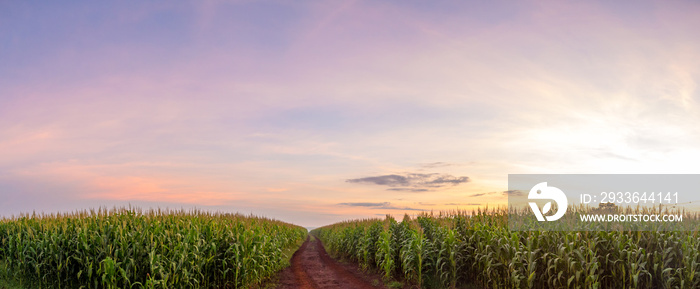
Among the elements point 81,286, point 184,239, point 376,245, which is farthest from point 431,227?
point 81,286

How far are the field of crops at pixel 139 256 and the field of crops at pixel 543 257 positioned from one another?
744 centimetres

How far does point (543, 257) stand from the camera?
12.2 metres

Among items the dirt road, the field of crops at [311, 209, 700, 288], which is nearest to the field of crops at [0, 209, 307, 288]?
the dirt road

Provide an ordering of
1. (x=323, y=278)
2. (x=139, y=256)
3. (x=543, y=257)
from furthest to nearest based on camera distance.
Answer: (x=323, y=278) → (x=139, y=256) → (x=543, y=257)

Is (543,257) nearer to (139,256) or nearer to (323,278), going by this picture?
(323,278)

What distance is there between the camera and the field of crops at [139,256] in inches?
519

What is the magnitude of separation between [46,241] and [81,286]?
9.72 ft

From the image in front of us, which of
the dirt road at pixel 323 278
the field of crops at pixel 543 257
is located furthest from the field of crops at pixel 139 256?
the field of crops at pixel 543 257

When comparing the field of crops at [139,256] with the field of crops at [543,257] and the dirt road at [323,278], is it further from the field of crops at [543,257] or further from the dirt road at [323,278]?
the field of crops at [543,257]

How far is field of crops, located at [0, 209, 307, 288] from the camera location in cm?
1318

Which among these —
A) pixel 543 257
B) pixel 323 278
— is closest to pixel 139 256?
pixel 323 278

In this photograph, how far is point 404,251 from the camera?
57.3 ft

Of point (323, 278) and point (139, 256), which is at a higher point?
point (139, 256)

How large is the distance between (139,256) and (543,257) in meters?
13.2
